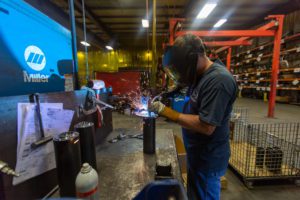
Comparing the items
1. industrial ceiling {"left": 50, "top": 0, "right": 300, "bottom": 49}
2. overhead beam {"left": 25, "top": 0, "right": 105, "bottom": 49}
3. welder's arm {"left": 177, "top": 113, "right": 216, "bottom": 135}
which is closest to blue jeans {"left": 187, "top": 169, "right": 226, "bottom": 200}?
welder's arm {"left": 177, "top": 113, "right": 216, "bottom": 135}

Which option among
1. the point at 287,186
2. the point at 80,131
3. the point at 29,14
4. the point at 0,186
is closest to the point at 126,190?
the point at 80,131

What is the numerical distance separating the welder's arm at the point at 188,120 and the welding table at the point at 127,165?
28 cm

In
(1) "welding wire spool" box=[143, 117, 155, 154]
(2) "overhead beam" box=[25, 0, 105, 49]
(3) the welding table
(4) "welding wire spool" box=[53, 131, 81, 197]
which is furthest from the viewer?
(2) "overhead beam" box=[25, 0, 105, 49]

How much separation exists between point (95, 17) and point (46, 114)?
23.2 feet

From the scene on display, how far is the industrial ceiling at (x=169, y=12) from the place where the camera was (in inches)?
218

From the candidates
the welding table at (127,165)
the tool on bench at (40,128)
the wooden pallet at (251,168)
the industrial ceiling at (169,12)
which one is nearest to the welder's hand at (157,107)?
the welding table at (127,165)

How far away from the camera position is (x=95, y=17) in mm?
6723

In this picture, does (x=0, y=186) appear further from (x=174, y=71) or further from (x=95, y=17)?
(x=95, y=17)

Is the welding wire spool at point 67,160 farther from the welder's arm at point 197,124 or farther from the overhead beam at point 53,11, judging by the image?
the overhead beam at point 53,11

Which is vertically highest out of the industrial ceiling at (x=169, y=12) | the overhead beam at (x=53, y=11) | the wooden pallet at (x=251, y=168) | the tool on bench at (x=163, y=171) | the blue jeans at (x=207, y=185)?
the industrial ceiling at (x=169, y=12)

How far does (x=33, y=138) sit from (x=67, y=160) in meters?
0.18

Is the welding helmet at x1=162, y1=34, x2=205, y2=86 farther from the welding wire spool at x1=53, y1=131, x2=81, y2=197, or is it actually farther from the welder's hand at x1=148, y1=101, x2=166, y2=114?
the welding wire spool at x1=53, y1=131, x2=81, y2=197

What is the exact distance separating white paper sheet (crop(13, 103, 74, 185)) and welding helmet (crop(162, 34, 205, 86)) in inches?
28.1

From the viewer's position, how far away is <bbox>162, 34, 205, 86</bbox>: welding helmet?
96cm
